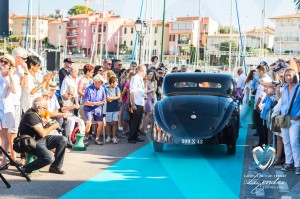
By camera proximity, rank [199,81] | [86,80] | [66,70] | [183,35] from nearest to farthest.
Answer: [199,81]
[86,80]
[66,70]
[183,35]

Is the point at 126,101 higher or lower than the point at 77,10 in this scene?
lower

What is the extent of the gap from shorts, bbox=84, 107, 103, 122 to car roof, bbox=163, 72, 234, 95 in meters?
1.68

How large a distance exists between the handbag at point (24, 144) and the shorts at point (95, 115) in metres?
3.83

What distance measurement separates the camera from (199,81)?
42.0 ft

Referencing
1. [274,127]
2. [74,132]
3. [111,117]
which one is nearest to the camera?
[274,127]

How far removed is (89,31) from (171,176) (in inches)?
4831

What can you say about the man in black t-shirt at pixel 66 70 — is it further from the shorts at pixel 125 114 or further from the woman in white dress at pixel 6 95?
the woman in white dress at pixel 6 95

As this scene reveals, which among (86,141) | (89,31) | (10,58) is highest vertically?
(89,31)

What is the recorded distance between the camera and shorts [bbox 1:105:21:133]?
933 centimetres

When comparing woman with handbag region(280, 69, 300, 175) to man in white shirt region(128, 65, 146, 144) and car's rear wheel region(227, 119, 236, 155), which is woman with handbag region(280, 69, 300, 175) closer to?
car's rear wheel region(227, 119, 236, 155)

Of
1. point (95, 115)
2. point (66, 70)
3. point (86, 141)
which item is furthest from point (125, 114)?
point (66, 70)

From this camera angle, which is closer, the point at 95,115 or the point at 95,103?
the point at 95,103

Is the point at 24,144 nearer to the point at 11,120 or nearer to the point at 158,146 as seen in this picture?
the point at 11,120

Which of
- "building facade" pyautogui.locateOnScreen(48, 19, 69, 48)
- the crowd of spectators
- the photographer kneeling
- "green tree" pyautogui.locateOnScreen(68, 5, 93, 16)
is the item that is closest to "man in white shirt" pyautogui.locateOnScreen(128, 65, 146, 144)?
the crowd of spectators
